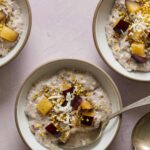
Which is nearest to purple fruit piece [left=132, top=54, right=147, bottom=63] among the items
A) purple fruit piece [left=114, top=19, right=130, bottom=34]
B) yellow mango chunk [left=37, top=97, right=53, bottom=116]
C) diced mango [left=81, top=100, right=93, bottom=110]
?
purple fruit piece [left=114, top=19, right=130, bottom=34]

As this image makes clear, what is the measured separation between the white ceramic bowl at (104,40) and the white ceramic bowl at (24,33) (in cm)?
25

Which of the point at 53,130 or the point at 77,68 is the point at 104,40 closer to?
the point at 77,68

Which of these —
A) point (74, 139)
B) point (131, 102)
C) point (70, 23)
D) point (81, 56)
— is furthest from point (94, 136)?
point (70, 23)

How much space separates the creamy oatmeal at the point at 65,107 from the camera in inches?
64.9

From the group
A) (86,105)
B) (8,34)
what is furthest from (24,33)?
(86,105)

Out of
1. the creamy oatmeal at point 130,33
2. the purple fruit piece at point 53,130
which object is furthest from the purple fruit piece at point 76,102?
the creamy oatmeal at point 130,33

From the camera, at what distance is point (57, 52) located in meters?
1.77

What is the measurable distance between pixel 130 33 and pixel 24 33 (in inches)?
15.9

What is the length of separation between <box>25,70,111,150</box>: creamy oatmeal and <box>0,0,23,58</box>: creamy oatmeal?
186mm

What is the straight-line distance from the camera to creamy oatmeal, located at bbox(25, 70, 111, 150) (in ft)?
5.41

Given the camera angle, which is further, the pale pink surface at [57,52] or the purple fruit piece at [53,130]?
the pale pink surface at [57,52]

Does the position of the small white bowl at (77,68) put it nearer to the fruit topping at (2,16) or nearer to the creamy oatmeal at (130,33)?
the creamy oatmeal at (130,33)

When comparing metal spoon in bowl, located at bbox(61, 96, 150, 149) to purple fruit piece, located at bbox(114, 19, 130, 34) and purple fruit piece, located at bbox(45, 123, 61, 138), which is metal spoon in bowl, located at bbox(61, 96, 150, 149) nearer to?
purple fruit piece, located at bbox(45, 123, 61, 138)

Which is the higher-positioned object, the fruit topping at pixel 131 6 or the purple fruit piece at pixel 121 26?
the fruit topping at pixel 131 6
